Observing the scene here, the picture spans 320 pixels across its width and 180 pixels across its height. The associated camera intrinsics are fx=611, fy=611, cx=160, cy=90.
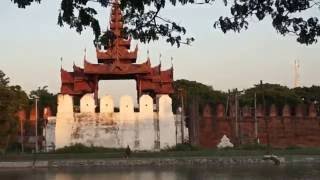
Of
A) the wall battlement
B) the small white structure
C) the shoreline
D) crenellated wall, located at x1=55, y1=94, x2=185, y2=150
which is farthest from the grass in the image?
the wall battlement

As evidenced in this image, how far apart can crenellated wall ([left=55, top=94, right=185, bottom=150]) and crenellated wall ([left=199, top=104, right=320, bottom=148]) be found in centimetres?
661

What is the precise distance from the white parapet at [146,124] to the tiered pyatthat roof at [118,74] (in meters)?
1.96

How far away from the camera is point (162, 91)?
48.1 m

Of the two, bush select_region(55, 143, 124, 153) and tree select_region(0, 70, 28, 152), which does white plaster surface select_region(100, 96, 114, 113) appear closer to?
bush select_region(55, 143, 124, 153)

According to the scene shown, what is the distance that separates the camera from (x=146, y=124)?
46281 mm

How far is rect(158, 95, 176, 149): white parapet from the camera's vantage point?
46.3m

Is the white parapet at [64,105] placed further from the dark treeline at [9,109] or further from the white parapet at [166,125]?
the white parapet at [166,125]

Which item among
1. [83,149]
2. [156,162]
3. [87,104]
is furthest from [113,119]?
[156,162]

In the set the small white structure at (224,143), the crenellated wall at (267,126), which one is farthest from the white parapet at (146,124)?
the crenellated wall at (267,126)

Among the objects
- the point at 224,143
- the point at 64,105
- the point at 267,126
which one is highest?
the point at 64,105

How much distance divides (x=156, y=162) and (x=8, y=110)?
50.1 feet

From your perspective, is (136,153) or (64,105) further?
(64,105)

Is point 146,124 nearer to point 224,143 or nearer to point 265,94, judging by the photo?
point 224,143

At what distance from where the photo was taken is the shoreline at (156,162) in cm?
3469
